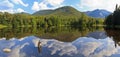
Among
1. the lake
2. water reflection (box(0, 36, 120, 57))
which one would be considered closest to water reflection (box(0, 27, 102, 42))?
the lake

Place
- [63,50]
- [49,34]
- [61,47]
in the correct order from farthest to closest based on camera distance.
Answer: [49,34], [61,47], [63,50]

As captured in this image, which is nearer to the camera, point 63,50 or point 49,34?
point 63,50

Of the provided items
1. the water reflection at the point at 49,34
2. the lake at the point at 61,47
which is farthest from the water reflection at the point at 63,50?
the water reflection at the point at 49,34

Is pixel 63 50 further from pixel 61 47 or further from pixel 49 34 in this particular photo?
pixel 49 34

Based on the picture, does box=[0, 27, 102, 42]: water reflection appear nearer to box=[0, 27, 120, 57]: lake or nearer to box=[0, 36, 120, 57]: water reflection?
box=[0, 27, 120, 57]: lake

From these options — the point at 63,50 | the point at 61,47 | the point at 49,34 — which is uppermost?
the point at 63,50

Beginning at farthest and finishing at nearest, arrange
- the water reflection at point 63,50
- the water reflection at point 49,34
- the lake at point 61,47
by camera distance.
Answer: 1. the water reflection at point 49,34
2. the lake at point 61,47
3. the water reflection at point 63,50

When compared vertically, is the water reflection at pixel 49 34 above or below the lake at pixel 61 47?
below

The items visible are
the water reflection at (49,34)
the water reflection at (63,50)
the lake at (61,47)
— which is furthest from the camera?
the water reflection at (49,34)

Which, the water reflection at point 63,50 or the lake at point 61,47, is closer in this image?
the water reflection at point 63,50

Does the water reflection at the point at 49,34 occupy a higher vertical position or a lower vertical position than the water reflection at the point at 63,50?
lower

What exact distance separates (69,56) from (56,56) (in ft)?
6.06

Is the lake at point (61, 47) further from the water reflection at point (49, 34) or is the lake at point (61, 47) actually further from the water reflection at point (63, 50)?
the water reflection at point (49, 34)

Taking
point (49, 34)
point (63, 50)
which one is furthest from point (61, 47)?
point (49, 34)
